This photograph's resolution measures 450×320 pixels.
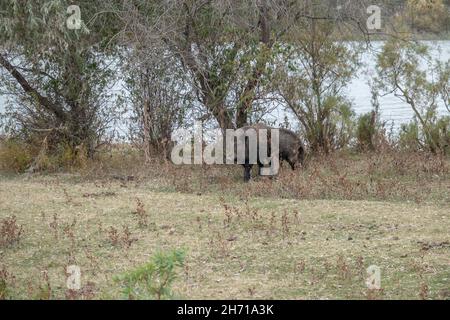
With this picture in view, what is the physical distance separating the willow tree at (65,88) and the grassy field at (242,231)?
1.62m

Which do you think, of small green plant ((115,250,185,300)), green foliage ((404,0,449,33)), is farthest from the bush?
small green plant ((115,250,185,300))

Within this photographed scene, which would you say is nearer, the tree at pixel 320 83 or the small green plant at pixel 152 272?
the small green plant at pixel 152 272

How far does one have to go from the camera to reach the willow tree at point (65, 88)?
16078mm

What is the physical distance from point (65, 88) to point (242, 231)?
734 cm

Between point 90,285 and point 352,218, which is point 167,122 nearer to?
point 352,218

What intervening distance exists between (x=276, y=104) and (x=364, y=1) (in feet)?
8.69

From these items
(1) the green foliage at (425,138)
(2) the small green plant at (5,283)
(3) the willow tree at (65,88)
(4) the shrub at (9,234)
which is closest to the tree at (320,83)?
(1) the green foliage at (425,138)

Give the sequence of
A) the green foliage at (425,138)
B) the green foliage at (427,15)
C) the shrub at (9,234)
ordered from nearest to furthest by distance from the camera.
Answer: the shrub at (9,234), the green foliage at (425,138), the green foliage at (427,15)

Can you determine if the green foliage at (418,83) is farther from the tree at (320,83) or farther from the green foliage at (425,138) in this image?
the tree at (320,83)

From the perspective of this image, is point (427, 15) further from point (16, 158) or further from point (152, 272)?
point (152, 272)

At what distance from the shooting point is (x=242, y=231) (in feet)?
34.2

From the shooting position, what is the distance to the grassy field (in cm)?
825

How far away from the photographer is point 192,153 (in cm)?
1628
